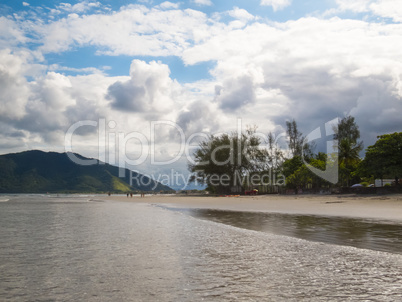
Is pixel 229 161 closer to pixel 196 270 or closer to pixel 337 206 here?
pixel 337 206

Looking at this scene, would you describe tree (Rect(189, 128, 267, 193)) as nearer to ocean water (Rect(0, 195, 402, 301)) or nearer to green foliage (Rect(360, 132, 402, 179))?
green foliage (Rect(360, 132, 402, 179))

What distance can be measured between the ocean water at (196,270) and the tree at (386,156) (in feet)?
152

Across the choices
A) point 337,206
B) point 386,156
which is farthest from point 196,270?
point 386,156

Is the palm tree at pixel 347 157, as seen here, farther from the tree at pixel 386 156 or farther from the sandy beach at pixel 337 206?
the sandy beach at pixel 337 206

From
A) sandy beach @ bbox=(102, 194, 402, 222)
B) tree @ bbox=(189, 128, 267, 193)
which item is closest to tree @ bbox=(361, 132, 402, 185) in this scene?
sandy beach @ bbox=(102, 194, 402, 222)

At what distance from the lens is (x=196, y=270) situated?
27.7 feet

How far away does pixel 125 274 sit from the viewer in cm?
807

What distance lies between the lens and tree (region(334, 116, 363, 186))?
7056 centimetres

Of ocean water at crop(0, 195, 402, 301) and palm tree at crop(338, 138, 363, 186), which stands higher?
palm tree at crop(338, 138, 363, 186)

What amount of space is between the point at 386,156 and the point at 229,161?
120ft

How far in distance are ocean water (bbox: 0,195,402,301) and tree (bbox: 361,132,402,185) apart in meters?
46.5

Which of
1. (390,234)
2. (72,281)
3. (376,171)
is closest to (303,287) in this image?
(72,281)

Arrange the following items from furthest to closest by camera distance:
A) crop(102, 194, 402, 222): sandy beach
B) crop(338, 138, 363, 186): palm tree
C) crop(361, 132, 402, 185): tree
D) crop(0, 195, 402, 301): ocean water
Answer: crop(338, 138, 363, 186): palm tree
crop(361, 132, 402, 185): tree
crop(102, 194, 402, 222): sandy beach
crop(0, 195, 402, 301): ocean water

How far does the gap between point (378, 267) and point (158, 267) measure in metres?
5.17
